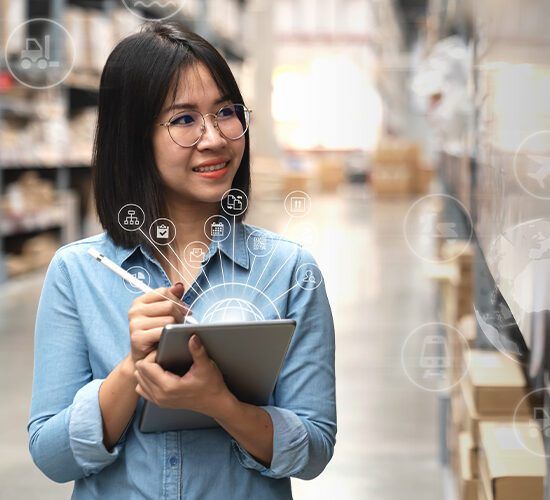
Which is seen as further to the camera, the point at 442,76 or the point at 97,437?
the point at 442,76

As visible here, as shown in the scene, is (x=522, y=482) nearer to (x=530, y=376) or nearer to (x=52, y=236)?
(x=530, y=376)

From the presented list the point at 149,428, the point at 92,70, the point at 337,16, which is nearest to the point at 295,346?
the point at 149,428

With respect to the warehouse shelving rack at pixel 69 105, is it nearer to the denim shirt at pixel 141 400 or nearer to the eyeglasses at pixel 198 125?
the eyeglasses at pixel 198 125

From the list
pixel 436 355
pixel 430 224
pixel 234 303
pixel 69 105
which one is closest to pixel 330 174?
pixel 430 224

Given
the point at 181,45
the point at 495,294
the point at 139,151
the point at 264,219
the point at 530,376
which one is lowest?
the point at 530,376

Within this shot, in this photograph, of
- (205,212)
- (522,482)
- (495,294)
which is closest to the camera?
(205,212)

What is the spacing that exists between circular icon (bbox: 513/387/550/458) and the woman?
15.9 inches

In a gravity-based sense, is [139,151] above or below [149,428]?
above

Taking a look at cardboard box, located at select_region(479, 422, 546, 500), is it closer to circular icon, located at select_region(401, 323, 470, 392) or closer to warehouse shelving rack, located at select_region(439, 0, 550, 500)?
warehouse shelving rack, located at select_region(439, 0, 550, 500)

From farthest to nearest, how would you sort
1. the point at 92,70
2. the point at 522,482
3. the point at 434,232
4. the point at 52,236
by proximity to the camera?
the point at 52,236 → the point at 92,70 → the point at 434,232 → the point at 522,482

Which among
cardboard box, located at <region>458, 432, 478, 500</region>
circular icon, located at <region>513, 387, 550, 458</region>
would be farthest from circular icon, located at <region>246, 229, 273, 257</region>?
cardboard box, located at <region>458, 432, 478, 500</region>

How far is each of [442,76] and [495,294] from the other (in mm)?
773

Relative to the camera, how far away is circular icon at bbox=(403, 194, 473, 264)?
6.24ft

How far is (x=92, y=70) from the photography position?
2.10 metres
